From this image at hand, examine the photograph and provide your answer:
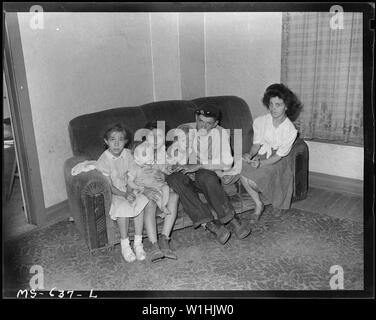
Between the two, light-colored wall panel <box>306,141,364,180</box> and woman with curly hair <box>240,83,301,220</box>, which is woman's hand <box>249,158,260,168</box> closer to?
woman with curly hair <box>240,83,301,220</box>

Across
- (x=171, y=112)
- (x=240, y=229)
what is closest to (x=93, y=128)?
(x=171, y=112)

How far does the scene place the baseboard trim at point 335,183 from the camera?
10.4ft

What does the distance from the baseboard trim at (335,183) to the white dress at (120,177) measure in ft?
5.61

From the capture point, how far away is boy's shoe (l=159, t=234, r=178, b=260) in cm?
233

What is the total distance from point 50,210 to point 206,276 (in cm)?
132

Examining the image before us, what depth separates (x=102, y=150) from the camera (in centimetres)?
261

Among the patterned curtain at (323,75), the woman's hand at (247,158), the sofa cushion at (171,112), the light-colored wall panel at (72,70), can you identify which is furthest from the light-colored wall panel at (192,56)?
the woman's hand at (247,158)

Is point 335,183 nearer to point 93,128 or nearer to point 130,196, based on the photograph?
point 130,196

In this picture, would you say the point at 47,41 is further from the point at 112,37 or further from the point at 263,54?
the point at 263,54

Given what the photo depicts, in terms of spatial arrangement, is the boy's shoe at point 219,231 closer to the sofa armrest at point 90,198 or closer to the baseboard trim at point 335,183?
the sofa armrest at point 90,198

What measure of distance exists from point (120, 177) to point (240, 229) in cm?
82

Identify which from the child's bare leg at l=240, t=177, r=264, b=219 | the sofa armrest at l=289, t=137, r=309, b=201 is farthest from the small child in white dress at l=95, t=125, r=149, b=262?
the sofa armrest at l=289, t=137, r=309, b=201

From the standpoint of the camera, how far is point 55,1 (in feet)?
5.62

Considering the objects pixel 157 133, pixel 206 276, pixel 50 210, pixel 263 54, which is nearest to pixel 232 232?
pixel 206 276
